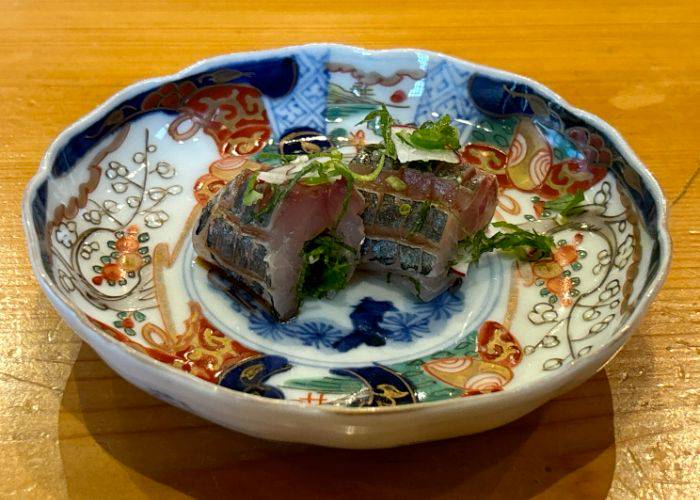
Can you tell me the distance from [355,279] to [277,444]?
0.69 metres

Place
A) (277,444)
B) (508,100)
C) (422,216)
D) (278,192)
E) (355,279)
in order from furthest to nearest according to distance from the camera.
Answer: (508,100)
(355,279)
(422,216)
(278,192)
(277,444)

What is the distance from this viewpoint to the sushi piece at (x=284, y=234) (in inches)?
79.2

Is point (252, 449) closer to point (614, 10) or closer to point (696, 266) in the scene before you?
point (696, 266)

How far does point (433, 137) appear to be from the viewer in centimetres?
216

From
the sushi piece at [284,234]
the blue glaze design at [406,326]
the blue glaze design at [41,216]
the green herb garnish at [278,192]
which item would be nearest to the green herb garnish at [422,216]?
the sushi piece at [284,234]

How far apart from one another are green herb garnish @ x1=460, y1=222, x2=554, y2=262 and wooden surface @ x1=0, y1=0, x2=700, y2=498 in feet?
1.34

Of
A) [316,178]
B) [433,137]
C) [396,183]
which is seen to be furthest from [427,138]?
[316,178]

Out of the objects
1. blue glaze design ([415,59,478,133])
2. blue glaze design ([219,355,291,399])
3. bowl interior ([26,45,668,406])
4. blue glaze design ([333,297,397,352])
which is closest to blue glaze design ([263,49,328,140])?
bowl interior ([26,45,668,406])

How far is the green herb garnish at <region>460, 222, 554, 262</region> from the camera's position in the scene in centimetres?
226

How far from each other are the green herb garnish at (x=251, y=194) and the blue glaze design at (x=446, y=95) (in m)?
1.03

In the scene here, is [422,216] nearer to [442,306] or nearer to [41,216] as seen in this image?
[442,306]

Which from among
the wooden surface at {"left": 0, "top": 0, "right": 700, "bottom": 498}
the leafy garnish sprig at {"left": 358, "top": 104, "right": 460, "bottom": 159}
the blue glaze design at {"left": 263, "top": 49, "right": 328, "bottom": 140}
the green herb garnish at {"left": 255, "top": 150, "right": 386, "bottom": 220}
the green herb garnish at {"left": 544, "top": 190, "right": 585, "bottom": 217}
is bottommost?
the wooden surface at {"left": 0, "top": 0, "right": 700, "bottom": 498}

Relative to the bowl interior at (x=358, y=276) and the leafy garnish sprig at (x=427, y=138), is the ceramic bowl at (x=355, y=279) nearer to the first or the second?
the bowl interior at (x=358, y=276)

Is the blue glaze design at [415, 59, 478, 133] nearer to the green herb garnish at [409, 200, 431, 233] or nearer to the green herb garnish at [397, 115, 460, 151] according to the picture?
the green herb garnish at [397, 115, 460, 151]
